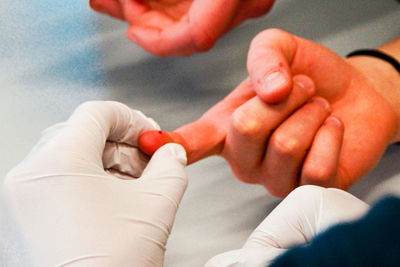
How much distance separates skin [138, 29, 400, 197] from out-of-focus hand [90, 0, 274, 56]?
0.17 metres

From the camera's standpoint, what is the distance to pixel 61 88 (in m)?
1.27

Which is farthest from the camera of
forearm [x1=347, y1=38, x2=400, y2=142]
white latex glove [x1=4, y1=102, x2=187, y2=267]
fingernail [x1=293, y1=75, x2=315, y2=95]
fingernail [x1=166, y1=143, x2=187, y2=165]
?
forearm [x1=347, y1=38, x2=400, y2=142]

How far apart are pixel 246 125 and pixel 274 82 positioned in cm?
10

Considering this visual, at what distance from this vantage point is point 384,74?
1.17 metres

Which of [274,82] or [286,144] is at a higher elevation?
[274,82]

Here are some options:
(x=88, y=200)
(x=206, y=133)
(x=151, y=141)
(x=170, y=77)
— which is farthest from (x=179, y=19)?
(x=88, y=200)

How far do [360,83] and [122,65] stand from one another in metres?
0.64

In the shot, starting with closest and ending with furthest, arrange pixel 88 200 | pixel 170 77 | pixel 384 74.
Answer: pixel 88 200 < pixel 384 74 < pixel 170 77

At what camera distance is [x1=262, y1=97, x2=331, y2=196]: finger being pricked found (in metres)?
0.94

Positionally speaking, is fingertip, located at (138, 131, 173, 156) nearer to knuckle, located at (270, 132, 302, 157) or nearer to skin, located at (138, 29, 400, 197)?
skin, located at (138, 29, 400, 197)

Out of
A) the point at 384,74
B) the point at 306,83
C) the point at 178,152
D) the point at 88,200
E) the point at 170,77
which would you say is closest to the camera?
the point at 88,200

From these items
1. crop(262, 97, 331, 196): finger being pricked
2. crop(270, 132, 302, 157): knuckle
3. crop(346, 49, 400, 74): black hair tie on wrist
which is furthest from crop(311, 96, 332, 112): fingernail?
crop(346, 49, 400, 74): black hair tie on wrist

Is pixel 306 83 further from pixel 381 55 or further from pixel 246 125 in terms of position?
pixel 381 55

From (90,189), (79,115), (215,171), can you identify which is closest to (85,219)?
(90,189)
